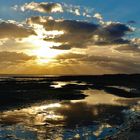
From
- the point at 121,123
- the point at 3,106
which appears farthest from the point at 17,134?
the point at 3,106

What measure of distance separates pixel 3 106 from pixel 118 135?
23880 millimetres

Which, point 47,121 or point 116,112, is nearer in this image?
point 47,121

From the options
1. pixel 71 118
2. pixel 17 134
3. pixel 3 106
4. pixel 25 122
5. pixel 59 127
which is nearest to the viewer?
pixel 17 134

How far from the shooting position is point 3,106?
149 ft

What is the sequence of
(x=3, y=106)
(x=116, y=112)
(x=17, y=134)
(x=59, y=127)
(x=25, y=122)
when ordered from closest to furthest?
(x=17, y=134), (x=59, y=127), (x=25, y=122), (x=116, y=112), (x=3, y=106)

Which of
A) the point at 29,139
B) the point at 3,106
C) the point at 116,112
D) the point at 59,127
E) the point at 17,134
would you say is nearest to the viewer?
the point at 29,139

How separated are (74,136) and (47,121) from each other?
744 cm

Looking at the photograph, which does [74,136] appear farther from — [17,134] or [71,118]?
[71,118]

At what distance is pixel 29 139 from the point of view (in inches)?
943

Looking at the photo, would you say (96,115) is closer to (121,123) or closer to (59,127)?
(121,123)

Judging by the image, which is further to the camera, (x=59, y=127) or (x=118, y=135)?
(x=59, y=127)

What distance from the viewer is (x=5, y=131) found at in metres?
26.8

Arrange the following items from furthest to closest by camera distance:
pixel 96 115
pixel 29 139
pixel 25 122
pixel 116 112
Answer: pixel 116 112, pixel 96 115, pixel 25 122, pixel 29 139

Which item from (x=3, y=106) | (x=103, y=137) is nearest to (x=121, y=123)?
(x=103, y=137)
